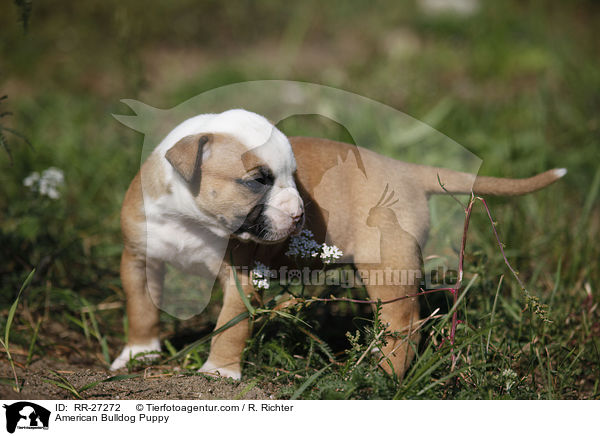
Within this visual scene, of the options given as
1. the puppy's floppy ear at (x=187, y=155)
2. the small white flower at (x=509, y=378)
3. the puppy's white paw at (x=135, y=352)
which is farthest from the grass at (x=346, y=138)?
the puppy's floppy ear at (x=187, y=155)

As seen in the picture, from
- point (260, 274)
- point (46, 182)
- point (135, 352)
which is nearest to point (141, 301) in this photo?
point (135, 352)

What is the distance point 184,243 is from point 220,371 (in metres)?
0.66

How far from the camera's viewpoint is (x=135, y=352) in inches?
123

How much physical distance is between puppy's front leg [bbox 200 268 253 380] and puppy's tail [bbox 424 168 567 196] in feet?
3.51

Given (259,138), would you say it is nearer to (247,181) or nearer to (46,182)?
(247,181)

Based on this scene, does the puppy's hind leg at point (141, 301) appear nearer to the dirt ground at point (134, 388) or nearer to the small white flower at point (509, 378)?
the dirt ground at point (134, 388)

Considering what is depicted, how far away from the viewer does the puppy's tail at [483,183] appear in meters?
2.86

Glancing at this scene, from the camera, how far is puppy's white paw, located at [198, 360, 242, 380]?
284cm

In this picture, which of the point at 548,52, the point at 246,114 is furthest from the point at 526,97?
the point at 246,114

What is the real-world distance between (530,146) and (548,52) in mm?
2701

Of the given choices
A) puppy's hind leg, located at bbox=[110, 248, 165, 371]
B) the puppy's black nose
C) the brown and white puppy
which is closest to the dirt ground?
the brown and white puppy

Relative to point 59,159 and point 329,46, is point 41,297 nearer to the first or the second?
point 59,159

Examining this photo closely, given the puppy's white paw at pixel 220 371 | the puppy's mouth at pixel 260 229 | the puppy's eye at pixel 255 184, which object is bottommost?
the puppy's white paw at pixel 220 371

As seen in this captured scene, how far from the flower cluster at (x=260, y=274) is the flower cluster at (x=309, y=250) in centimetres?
17
